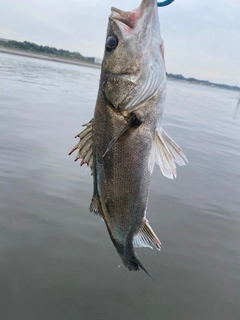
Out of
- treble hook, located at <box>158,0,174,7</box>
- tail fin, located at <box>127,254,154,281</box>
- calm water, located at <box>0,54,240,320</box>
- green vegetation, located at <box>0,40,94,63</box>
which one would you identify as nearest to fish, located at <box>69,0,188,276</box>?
treble hook, located at <box>158,0,174,7</box>

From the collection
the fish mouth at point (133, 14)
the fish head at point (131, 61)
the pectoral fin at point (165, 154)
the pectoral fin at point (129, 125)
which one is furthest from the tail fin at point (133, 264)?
the fish mouth at point (133, 14)

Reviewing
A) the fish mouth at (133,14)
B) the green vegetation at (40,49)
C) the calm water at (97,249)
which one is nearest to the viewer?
the fish mouth at (133,14)

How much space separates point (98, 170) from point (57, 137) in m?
7.06

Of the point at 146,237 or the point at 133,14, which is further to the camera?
the point at 146,237

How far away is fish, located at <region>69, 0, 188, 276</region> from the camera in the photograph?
1911mm

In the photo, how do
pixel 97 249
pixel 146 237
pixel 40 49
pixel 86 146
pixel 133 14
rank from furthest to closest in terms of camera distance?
pixel 40 49 → pixel 97 249 → pixel 146 237 → pixel 86 146 → pixel 133 14

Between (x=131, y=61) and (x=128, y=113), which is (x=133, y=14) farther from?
(x=128, y=113)

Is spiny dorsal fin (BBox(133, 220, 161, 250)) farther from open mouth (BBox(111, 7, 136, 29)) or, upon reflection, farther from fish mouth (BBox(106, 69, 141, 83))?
open mouth (BBox(111, 7, 136, 29))

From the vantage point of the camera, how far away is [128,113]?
1932mm

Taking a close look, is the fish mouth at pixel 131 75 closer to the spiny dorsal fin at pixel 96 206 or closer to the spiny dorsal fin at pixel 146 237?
the spiny dorsal fin at pixel 96 206

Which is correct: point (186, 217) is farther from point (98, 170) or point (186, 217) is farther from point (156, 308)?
point (98, 170)

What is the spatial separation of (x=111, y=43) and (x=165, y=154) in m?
0.83

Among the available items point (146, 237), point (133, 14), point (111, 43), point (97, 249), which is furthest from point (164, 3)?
point (97, 249)

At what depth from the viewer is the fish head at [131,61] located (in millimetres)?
1903
